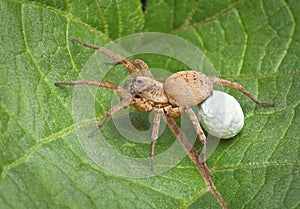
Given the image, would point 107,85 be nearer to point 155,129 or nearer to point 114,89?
point 114,89

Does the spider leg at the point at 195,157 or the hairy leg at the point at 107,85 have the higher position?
the hairy leg at the point at 107,85

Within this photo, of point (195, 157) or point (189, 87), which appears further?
point (189, 87)

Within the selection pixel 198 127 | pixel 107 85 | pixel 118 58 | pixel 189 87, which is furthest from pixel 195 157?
pixel 118 58

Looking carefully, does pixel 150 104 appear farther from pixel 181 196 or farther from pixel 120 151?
pixel 181 196

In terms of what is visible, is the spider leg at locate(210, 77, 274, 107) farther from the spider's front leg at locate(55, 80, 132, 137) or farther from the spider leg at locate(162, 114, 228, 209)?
the spider's front leg at locate(55, 80, 132, 137)

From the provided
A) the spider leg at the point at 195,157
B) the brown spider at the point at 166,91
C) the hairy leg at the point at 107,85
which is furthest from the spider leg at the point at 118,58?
the spider leg at the point at 195,157

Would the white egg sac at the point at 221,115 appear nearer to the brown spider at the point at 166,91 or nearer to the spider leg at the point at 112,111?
the brown spider at the point at 166,91
